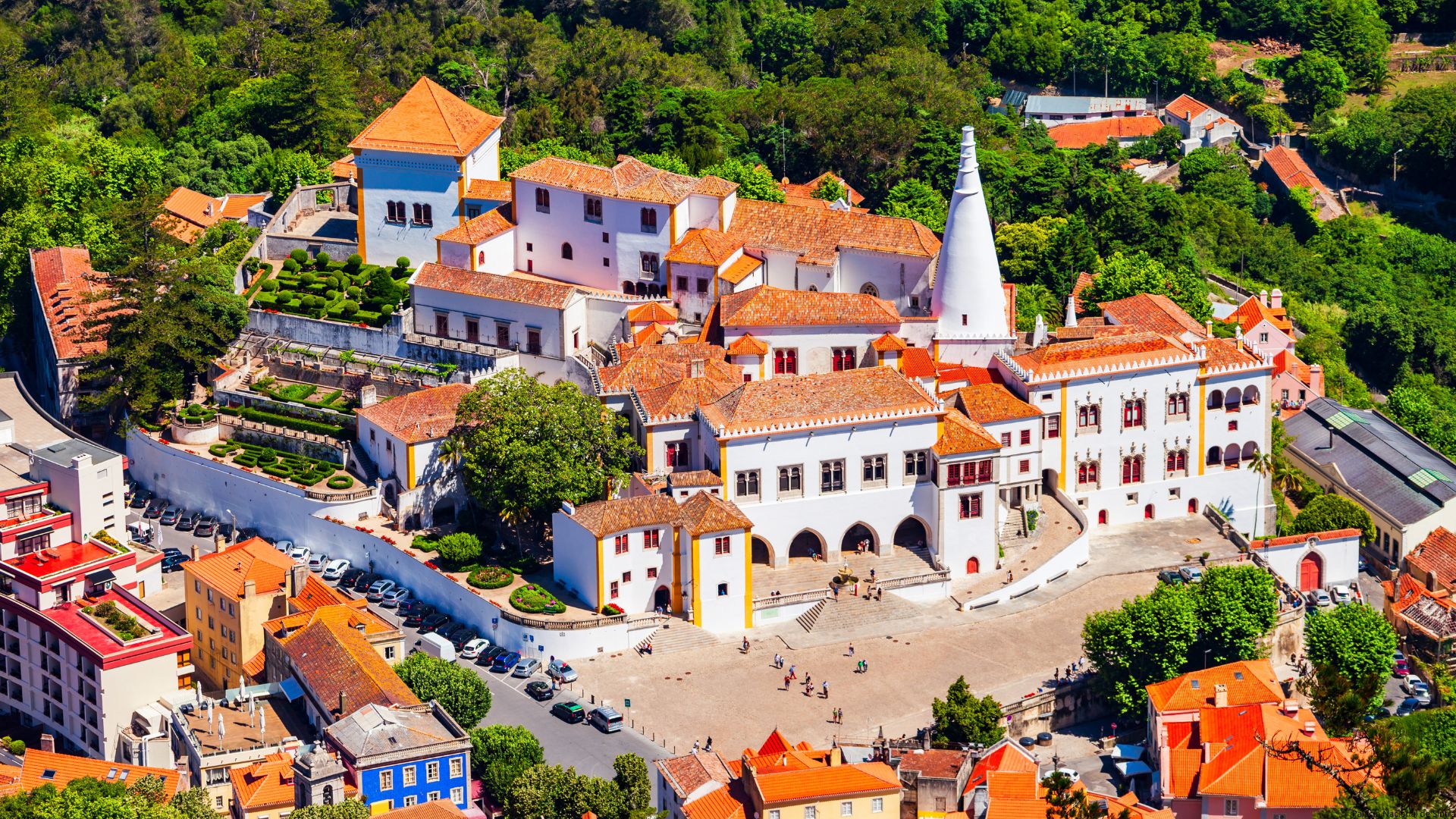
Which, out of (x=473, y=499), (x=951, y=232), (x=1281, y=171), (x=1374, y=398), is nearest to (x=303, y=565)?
(x=473, y=499)

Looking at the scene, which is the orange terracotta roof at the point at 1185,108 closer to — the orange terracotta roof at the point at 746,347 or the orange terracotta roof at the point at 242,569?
the orange terracotta roof at the point at 746,347

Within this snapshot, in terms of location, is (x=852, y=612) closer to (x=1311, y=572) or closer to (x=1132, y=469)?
(x=1132, y=469)

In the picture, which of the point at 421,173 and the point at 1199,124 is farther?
the point at 1199,124

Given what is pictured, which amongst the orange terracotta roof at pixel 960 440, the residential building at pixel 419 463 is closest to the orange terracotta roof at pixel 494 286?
the residential building at pixel 419 463

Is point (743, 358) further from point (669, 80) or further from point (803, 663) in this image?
point (669, 80)

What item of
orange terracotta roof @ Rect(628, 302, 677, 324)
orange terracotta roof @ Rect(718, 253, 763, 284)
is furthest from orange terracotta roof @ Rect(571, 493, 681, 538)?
orange terracotta roof @ Rect(718, 253, 763, 284)

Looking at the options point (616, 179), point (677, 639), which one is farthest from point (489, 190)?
point (677, 639)
